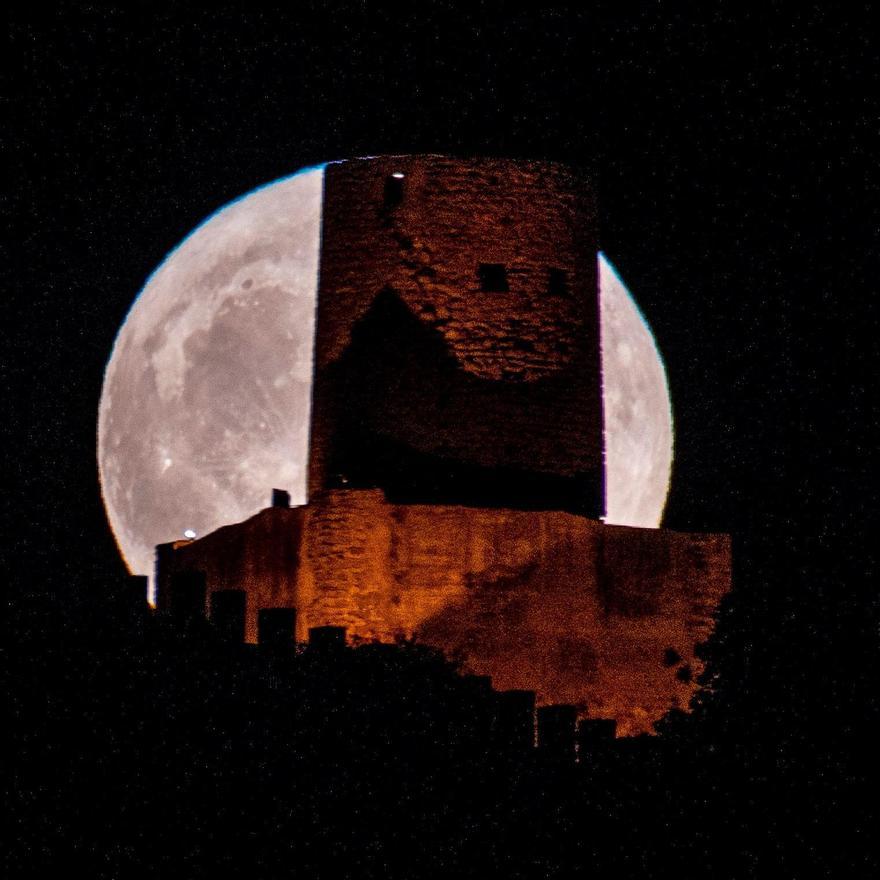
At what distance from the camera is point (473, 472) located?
14695mm

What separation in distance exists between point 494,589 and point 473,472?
135 cm

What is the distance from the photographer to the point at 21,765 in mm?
9039

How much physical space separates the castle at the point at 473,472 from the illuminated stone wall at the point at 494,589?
0.01 m

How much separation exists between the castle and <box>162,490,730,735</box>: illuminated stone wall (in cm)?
1

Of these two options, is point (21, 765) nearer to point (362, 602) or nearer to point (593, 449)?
point (362, 602)

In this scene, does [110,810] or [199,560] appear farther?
[199,560]

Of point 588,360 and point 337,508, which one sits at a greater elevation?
point 588,360

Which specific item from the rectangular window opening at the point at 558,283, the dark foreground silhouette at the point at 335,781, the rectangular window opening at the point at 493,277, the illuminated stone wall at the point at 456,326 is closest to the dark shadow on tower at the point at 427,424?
the illuminated stone wall at the point at 456,326

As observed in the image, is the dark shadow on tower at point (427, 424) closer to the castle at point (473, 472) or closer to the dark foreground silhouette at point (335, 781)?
the castle at point (473, 472)

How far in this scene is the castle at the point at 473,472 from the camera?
44.5ft

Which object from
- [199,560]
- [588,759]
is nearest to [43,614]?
[588,759]

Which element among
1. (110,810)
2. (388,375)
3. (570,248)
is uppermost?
(570,248)

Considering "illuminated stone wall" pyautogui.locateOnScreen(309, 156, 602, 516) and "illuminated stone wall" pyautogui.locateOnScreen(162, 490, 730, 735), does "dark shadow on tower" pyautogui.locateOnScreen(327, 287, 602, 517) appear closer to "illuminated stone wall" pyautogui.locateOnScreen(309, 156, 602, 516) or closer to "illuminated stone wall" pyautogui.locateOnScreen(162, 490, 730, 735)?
"illuminated stone wall" pyautogui.locateOnScreen(309, 156, 602, 516)

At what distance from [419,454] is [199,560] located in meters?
1.86
